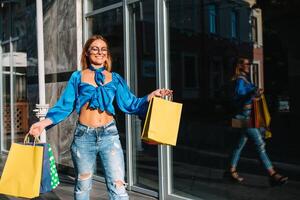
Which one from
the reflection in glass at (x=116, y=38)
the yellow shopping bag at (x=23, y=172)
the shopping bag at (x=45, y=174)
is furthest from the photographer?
the reflection in glass at (x=116, y=38)

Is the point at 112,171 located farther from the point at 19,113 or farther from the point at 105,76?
the point at 19,113

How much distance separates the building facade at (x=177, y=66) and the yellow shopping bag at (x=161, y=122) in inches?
57.3

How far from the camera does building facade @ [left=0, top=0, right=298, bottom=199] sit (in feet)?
17.7

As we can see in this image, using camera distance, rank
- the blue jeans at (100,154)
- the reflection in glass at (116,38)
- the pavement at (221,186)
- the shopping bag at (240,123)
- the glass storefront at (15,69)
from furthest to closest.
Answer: the glass storefront at (15,69)
the reflection in glass at (116,38)
the shopping bag at (240,123)
the pavement at (221,186)
the blue jeans at (100,154)

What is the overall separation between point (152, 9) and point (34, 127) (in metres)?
3.23

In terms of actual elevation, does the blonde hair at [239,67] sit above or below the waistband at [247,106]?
above

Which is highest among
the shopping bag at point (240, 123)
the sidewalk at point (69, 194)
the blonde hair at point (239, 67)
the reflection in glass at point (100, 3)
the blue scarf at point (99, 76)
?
the reflection in glass at point (100, 3)

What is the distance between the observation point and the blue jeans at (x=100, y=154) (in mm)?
3975

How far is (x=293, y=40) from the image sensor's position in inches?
187

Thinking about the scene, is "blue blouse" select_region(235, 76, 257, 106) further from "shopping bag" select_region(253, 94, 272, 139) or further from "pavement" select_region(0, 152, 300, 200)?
"pavement" select_region(0, 152, 300, 200)

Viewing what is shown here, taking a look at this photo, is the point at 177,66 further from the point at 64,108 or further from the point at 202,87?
the point at 64,108

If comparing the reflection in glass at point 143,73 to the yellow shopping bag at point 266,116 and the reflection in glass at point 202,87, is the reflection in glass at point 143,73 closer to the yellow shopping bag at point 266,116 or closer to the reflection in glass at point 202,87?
the reflection in glass at point 202,87

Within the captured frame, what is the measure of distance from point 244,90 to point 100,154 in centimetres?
198

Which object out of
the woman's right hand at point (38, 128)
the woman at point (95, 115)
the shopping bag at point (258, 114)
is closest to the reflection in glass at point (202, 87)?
the shopping bag at point (258, 114)
